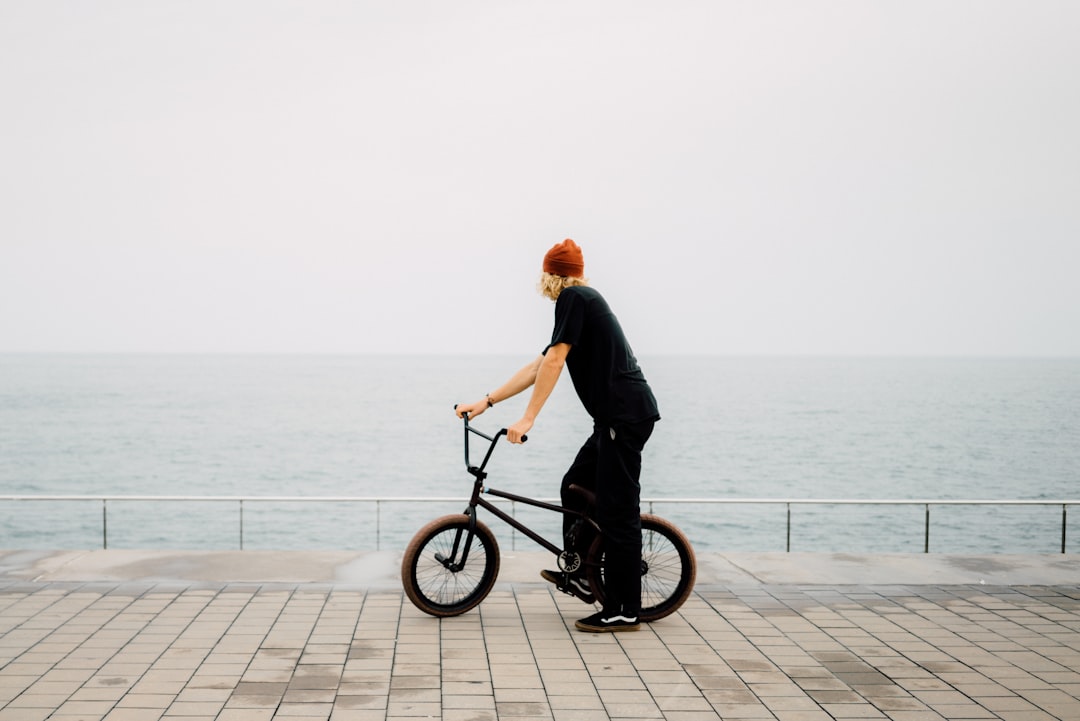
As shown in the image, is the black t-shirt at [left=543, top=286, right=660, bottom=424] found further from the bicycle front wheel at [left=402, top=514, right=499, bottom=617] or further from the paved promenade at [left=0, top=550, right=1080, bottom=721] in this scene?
the paved promenade at [left=0, top=550, right=1080, bottom=721]

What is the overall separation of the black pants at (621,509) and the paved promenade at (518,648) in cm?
24

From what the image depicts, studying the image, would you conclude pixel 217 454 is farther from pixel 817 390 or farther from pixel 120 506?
pixel 817 390

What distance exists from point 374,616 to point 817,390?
381 ft

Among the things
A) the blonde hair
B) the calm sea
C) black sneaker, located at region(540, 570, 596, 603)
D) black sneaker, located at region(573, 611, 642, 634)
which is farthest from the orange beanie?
the calm sea

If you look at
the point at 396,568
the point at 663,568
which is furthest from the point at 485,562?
the point at 396,568

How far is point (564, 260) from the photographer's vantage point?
17.2 ft

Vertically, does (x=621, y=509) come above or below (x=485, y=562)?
above

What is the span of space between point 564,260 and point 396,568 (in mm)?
2545

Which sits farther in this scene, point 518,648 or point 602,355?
point 602,355

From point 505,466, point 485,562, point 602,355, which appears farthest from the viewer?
point 505,466

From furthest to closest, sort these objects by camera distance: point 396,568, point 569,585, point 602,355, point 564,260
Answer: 1. point 396,568
2. point 569,585
3. point 564,260
4. point 602,355

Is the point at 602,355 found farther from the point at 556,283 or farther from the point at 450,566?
the point at 450,566

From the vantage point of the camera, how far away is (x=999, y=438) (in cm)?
6450

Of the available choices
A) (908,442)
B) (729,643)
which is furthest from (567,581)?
(908,442)
